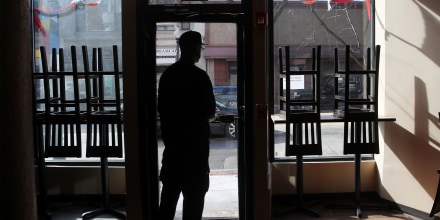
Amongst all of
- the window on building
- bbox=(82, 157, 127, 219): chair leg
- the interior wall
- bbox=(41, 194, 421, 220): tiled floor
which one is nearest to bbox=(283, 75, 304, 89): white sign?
the window on building

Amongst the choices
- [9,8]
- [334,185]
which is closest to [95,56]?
[9,8]

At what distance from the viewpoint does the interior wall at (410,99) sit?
12.7ft

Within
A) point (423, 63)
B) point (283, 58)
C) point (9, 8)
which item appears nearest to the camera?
point (9, 8)

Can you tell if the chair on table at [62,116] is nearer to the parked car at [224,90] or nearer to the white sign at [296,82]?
the parked car at [224,90]

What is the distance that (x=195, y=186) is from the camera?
9.49 ft

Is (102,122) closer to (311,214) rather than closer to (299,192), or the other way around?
(299,192)

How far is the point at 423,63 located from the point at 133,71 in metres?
2.63

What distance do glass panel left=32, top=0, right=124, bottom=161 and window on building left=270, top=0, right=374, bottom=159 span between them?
5.49ft

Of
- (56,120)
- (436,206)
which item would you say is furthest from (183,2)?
(436,206)

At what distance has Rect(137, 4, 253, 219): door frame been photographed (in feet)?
11.2

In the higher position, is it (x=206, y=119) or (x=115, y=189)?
(x=206, y=119)

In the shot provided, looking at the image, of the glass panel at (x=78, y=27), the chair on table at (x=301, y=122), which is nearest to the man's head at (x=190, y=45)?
the chair on table at (x=301, y=122)

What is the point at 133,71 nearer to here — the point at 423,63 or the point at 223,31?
the point at 223,31

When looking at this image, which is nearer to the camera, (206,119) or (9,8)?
(9,8)
